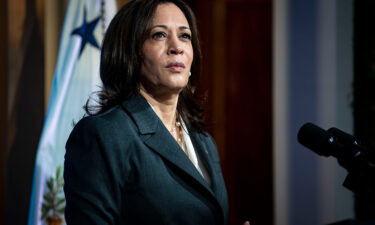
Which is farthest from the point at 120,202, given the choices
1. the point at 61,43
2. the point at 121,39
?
the point at 61,43

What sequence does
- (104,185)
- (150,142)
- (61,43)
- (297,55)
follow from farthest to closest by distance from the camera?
(297,55), (61,43), (150,142), (104,185)

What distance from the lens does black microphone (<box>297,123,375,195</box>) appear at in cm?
83

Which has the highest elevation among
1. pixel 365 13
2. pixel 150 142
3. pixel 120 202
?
pixel 365 13

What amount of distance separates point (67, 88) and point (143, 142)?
1280 mm

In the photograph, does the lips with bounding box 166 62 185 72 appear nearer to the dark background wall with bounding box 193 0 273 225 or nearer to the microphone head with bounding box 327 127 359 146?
the microphone head with bounding box 327 127 359 146

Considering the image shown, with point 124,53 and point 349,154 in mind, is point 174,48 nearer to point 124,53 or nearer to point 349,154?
point 124,53

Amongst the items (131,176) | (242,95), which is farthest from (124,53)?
(242,95)

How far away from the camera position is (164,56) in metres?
1.35

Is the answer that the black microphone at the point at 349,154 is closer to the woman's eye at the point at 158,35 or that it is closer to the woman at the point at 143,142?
the woman at the point at 143,142

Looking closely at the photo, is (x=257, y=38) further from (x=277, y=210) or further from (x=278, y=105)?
(x=277, y=210)

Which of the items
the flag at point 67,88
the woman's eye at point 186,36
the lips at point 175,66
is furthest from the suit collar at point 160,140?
the flag at point 67,88

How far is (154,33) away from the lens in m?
1.36

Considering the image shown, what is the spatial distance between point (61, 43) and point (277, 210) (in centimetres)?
183

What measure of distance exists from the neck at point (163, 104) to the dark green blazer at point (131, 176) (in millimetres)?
45
